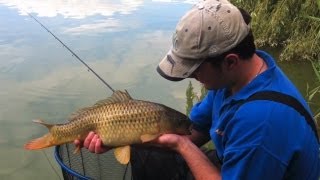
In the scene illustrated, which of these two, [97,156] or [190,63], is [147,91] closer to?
[97,156]

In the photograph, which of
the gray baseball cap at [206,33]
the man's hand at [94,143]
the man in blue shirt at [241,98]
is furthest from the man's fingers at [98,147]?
the gray baseball cap at [206,33]

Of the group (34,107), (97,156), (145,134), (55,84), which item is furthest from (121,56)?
(145,134)

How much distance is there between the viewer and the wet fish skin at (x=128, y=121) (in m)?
2.14

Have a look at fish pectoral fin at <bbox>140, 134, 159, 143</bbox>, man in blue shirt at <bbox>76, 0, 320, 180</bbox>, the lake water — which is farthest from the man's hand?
the lake water

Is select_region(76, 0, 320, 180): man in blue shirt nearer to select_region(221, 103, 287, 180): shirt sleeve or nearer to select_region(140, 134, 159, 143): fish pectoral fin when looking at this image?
select_region(221, 103, 287, 180): shirt sleeve

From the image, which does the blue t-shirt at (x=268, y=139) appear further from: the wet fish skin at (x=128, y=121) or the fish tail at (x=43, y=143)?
the fish tail at (x=43, y=143)

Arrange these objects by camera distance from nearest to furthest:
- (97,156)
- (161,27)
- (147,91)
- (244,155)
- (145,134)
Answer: (244,155) < (145,134) < (97,156) < (147,91) < (161,27)

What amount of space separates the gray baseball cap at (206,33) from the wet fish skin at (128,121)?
14.4 inches

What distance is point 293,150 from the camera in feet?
5.52

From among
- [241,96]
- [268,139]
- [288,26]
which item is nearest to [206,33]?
[241,96]

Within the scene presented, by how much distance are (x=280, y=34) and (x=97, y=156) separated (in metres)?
4.81

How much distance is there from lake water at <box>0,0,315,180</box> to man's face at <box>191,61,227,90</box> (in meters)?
2.42

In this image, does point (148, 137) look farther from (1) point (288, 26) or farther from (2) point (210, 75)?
(1) point (288, 26)

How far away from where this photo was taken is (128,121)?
2152mm
